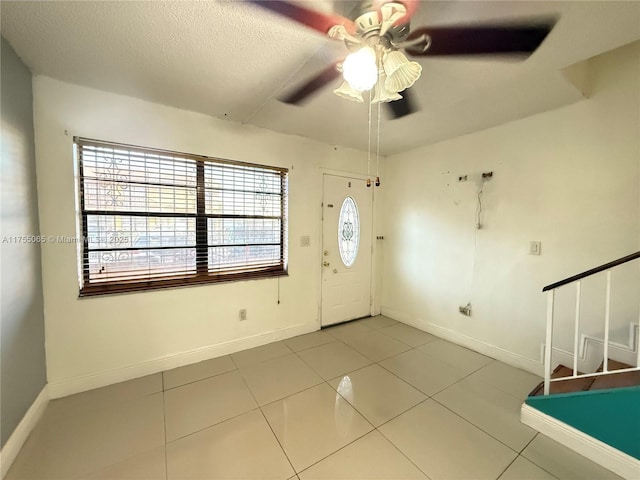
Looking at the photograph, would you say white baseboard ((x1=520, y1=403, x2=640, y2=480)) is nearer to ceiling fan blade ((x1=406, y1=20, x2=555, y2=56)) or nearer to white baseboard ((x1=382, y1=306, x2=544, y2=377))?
white baseboard ((x1=382, y1=306, x2=544, y2=377))

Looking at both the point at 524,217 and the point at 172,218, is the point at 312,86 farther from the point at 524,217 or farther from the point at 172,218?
the point at 524,217

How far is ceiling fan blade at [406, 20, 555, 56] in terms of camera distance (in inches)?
49.7

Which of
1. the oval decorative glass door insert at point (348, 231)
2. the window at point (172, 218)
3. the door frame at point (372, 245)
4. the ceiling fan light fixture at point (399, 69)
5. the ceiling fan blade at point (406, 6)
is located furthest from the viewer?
the oval decorative glass door insert at point (348, 231)

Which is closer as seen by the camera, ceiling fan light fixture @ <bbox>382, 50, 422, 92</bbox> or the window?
ceiling fan light fixture @ <bbox>382, 50, 422, 92</bbox>

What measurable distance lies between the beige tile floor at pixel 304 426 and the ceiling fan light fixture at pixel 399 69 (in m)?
2.18

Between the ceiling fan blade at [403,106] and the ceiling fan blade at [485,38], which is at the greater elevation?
the ceiling fan blade at [403,106]

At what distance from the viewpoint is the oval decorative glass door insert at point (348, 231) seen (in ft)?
11.5

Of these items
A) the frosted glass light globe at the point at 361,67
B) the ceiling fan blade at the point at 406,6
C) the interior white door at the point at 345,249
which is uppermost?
the ceiling fan blade at the point at 406,6

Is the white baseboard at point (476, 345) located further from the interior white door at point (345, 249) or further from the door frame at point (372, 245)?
the interior white door at point (345, 249)

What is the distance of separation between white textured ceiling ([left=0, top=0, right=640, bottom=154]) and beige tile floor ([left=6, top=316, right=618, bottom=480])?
2.44 metres

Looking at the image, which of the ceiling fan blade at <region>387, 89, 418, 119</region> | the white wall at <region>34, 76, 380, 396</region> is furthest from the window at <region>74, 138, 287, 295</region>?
the ceiling fan blade at <region>387, 89, 418, 119</region>

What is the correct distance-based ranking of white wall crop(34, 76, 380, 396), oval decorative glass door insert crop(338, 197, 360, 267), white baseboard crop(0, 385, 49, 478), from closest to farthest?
white baseboard crop(0, 385, 49, 478) < white wall crop(34, 76, 380, 396) < oval decorative glass door insert crop(338, 197, 360, 267)

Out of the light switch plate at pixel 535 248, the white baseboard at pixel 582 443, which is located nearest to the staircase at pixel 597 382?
the white baseboard at pixel 582 443

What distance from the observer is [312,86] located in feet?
6.05
